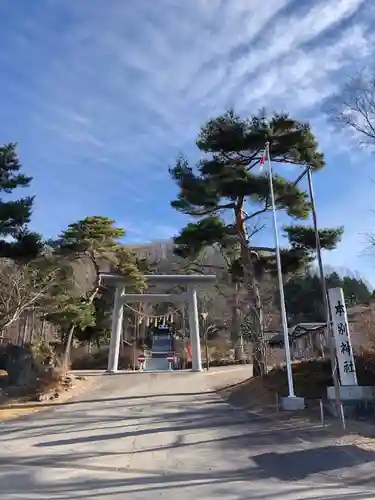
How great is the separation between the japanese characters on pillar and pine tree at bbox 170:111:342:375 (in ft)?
18.8

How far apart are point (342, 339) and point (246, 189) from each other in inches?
286

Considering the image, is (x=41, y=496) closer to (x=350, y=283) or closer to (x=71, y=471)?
(x=71, y=471)

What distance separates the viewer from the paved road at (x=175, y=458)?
6.21 meters

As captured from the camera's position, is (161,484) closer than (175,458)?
Yes

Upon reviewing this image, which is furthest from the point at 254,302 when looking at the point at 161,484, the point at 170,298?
the point at 161,484

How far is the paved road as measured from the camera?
20.4 ft

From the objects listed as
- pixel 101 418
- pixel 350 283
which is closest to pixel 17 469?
pixel 101 418

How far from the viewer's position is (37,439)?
10469mm

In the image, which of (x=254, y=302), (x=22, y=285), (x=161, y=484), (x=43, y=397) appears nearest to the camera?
(x=161, y=484)

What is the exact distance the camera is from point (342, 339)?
13414 millimetres

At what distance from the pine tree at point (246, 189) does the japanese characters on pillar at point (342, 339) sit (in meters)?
5.73

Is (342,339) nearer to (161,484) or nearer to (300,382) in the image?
(300,382)

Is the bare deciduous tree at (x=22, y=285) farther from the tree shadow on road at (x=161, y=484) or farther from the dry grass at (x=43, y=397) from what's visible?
the tree shadow on road at (x=161, y=484)

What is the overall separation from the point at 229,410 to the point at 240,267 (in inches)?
332
